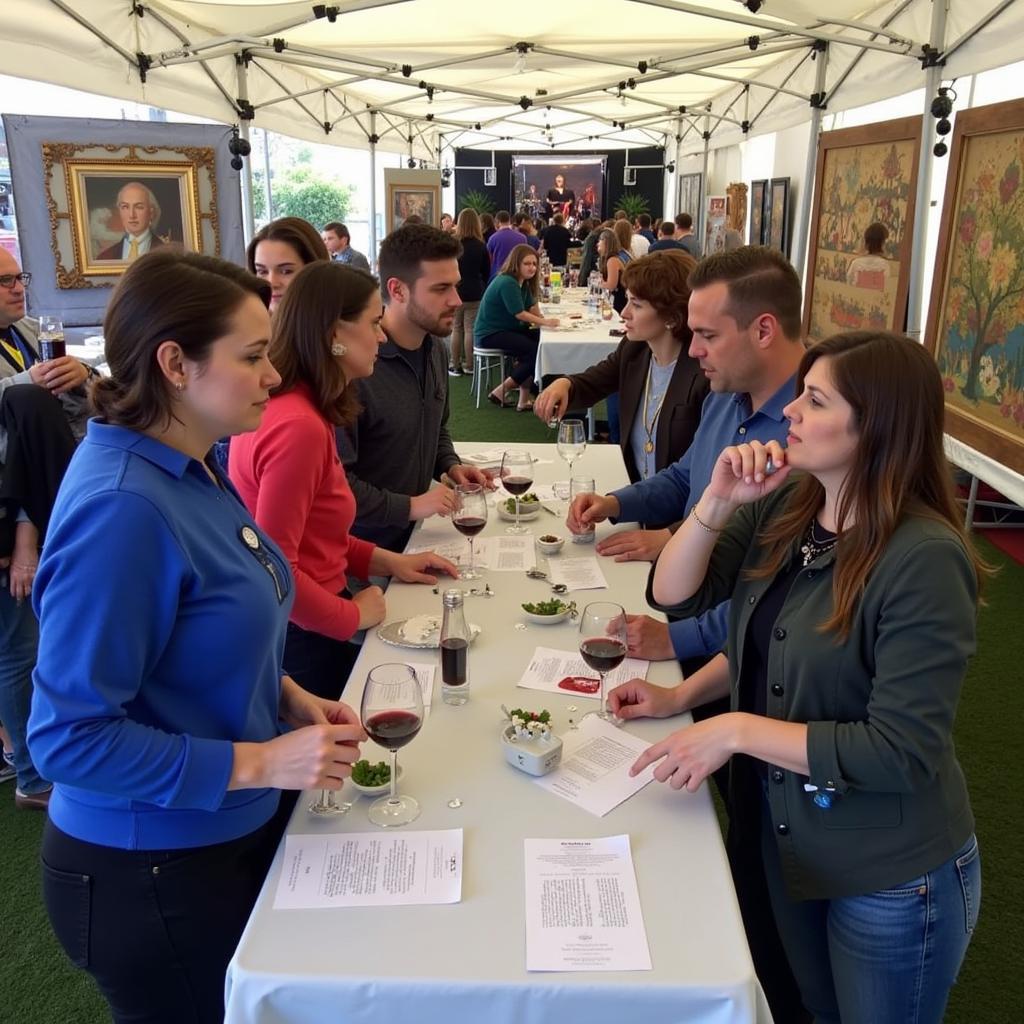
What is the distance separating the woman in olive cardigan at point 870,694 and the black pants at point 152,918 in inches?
28.1

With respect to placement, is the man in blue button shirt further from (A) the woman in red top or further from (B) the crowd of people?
(A) the woman in red top

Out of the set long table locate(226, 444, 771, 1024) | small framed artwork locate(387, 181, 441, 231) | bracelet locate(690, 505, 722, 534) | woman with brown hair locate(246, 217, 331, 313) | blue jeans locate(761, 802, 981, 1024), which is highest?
small framed artwork locate(387, 181, 441, 231)

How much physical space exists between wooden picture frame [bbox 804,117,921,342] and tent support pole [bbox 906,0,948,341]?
0.29ft

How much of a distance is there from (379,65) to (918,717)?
7195 mm

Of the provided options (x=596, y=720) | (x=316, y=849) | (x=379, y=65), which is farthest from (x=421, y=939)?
(x=379, y=65)

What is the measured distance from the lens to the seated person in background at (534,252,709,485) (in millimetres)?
3203

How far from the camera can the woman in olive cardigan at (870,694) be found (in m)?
1.27

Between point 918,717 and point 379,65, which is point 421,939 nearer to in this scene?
point 918,717

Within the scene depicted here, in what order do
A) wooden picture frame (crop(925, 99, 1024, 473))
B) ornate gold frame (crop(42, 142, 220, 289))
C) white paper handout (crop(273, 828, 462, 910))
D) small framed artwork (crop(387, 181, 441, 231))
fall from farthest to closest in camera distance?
small framed artwork (crop(387, 181, 441, 231))
ornate gold frame (crop(42, 142, 220, 289))
wooden picture frame (crop(925, 99, 1024, 473))
white paper handout (crop(273, 828, 462, 910))

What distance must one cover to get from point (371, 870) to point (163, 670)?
43 cm

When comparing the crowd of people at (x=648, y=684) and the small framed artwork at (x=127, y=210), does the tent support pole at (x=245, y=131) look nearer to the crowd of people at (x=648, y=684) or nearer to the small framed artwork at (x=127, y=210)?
the small framed artwork at (x=127, y=210)

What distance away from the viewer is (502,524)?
2.91 metres

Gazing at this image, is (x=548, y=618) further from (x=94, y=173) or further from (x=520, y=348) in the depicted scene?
(x=520, y=348)

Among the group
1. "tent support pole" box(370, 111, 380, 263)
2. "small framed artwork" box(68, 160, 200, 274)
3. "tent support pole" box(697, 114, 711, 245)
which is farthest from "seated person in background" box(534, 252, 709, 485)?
"tent support pole" box(697, 114, 711, 245)
